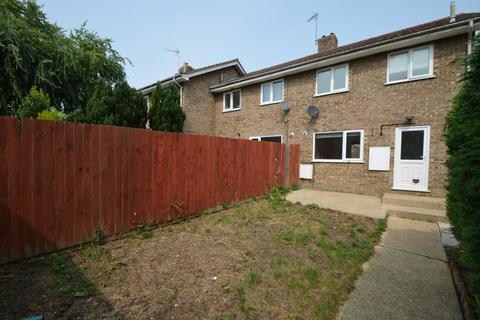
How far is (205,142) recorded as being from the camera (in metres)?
5.76

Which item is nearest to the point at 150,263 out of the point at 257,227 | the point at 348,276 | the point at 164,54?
the point at 257,227

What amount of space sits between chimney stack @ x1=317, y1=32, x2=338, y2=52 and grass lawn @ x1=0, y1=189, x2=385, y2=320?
11811 millimetres

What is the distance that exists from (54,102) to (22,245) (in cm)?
1708

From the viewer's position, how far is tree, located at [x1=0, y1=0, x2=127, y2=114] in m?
12.2

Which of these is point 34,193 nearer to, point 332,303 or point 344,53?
point 332,303

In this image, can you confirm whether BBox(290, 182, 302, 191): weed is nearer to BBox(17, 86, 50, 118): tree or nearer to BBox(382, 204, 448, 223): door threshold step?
BBox(382, 204, 448, 223): door threshold step

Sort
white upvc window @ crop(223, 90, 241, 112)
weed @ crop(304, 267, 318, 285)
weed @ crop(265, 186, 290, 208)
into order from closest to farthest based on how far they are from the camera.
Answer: weed @ crop(304, 267, 318, 285) → weed @ crop(265, 186, 290, 208) → white upvc window @ crop(223, 90, 241, 112)

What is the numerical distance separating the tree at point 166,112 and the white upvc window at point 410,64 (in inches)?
362

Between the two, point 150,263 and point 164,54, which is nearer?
point 150,263

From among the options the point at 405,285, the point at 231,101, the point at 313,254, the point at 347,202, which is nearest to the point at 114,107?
the point at 231,101

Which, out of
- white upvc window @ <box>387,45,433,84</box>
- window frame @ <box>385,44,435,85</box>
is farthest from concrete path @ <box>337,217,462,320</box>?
white upvc window @ <box>387,45,433,84</box>

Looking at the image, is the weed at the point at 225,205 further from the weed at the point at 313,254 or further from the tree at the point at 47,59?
the tree at the point at 47,59

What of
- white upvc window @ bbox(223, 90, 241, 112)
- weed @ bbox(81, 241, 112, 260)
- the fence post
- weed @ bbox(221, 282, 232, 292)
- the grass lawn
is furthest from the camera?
white upvc window @ bbox(223, 90, 241, 112)

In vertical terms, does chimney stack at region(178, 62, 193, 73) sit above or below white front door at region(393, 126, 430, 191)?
above
